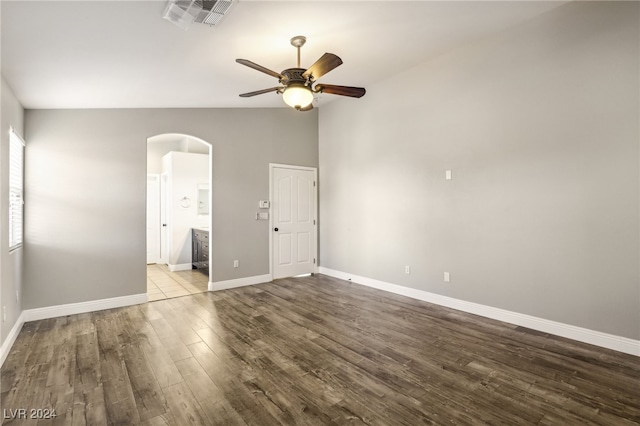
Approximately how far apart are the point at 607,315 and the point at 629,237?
2.52 ft

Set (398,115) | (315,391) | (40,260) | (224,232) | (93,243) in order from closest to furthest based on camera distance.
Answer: (315,391) → (40,260) → (93,243) → (398,115) → (224,232)

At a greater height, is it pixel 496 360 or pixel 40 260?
pixel 40 260

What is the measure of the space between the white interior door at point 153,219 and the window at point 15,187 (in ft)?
12.9

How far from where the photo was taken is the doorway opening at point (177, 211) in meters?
6.77

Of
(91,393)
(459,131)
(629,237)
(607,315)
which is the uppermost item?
(459,131)

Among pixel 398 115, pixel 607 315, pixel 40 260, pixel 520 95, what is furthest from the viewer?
pixel 398 115

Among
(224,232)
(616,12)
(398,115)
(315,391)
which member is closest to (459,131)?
(398,115)

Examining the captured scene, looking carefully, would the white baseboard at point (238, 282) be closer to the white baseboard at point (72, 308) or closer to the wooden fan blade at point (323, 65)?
the white baseboard at point (72, 308)

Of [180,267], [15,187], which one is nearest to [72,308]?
[15,187]

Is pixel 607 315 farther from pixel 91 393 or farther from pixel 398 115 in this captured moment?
pixel 91 393

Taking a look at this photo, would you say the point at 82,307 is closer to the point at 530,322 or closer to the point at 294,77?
the point at 294,77

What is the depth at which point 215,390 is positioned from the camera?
2.33 m

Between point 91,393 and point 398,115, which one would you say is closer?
point 91,393

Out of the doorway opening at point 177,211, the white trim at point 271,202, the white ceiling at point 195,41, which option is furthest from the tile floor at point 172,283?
the white ceiling at point 195,41
